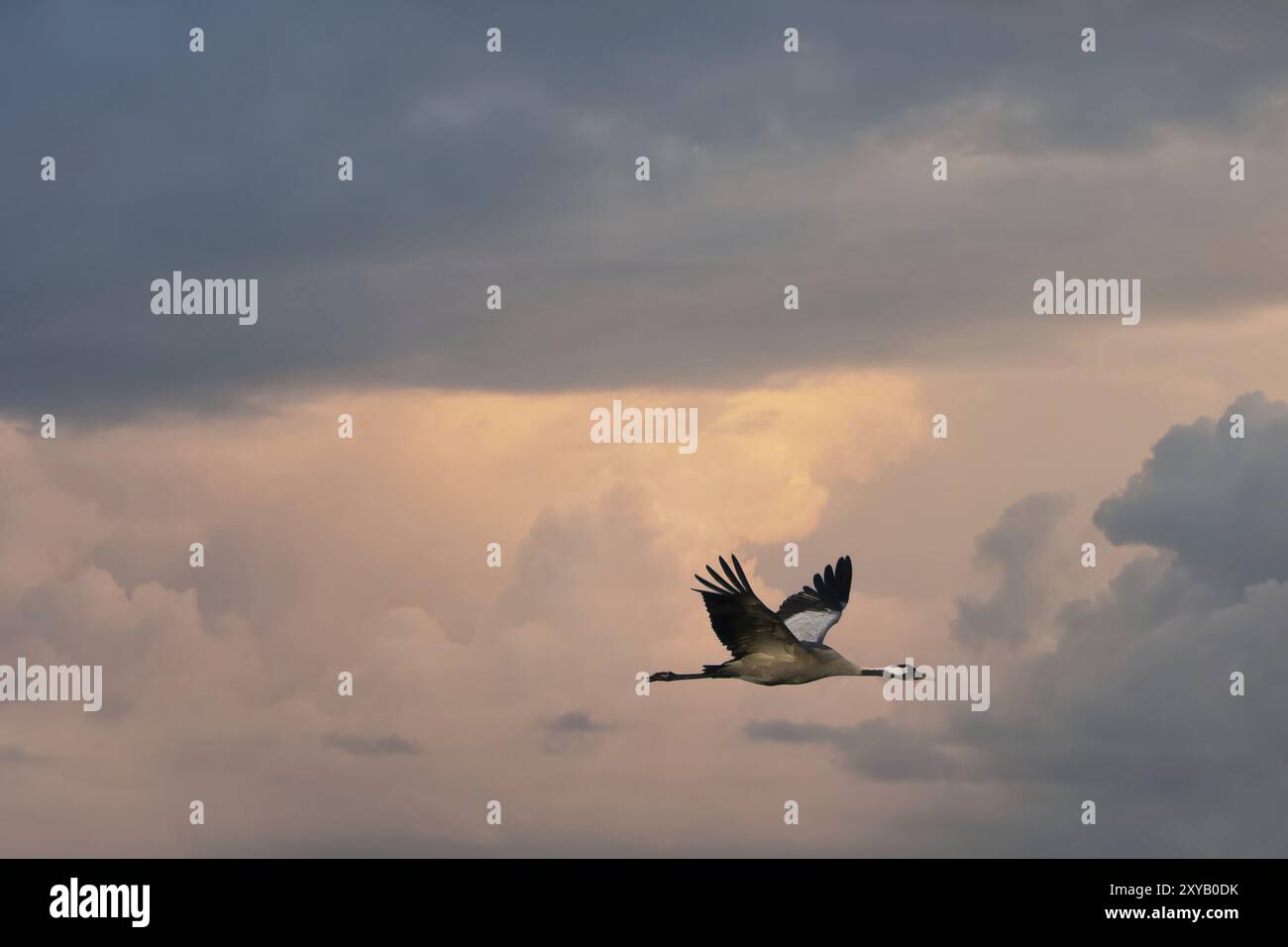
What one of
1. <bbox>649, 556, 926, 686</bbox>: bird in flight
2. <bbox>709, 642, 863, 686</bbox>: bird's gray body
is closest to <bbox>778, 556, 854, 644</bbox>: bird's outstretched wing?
<bbox>649, 556, 926, 686</bbox>: bird in flight

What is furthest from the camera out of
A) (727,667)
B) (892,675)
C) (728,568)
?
(892,675)

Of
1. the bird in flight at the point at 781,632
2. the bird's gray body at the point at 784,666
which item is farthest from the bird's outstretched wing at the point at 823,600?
the bird's gray body at the point at 784,666

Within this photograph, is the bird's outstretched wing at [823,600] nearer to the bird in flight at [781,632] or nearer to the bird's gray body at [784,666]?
the bird in flight at [781,632]

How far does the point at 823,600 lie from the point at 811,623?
151cm

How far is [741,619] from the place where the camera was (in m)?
57.6

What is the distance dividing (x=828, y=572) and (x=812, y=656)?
747 centimetres

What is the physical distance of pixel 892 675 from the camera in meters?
65.8

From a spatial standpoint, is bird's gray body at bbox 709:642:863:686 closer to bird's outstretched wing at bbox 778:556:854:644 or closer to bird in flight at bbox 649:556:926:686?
bird in flight at bbox 649:556:926:686

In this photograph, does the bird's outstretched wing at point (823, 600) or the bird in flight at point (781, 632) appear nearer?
the bird in flight at point (781, 632)

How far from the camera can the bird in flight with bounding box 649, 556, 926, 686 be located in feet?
184

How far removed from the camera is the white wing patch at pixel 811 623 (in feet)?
218
